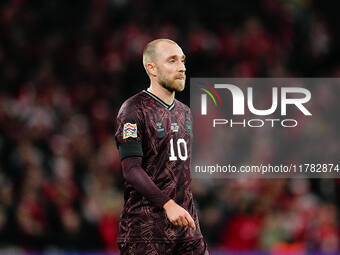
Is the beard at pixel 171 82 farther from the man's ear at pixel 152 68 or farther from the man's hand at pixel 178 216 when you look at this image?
the man's hand at pixel 178 216

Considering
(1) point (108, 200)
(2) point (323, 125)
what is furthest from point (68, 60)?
(2) point (323, 125)

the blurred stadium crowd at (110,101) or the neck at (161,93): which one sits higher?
the neck at (161,93)

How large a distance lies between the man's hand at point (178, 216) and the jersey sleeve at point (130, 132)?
38cm

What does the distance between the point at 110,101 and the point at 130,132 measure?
23.6 ft

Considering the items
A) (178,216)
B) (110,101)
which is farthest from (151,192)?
(110,101)

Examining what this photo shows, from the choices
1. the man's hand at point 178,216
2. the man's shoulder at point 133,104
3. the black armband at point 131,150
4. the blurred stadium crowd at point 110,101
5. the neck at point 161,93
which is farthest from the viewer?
the blurred stadium crowd at point 110,101

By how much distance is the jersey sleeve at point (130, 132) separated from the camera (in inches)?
193

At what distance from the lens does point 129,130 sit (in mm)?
4922

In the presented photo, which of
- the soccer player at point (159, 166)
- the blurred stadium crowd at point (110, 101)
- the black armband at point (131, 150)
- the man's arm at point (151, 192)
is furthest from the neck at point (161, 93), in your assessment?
the blurred stadium crowd at point (110, 101)

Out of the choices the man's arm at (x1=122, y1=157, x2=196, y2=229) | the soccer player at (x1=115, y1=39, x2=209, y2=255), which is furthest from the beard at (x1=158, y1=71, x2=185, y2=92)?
the man's arm at (x1=122, y1=157, x2=196, y2=229)

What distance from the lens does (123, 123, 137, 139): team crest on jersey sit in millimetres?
4914

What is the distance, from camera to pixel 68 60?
42.3ft

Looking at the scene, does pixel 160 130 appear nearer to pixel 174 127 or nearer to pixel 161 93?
pixel 174 127

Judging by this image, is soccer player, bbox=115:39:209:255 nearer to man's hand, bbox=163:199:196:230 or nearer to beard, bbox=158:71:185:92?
beard, bbox=158:71:185:92
